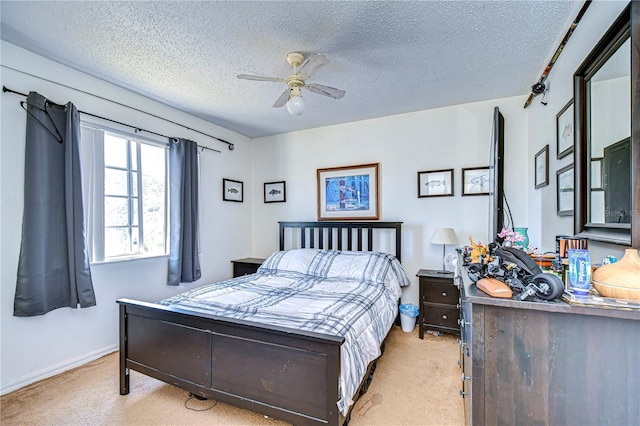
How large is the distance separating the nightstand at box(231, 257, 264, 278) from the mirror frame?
339 centimetres

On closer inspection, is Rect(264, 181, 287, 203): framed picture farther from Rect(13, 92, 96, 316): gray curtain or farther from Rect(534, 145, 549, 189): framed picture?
Rect(534, 145, 549, 189): framed picture

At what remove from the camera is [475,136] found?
3.29 metres

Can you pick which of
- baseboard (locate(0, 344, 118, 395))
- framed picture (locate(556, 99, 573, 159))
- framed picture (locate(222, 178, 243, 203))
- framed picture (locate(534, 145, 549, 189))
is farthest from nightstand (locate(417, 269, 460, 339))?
baseboard (locate(0, 344, 118, 395))

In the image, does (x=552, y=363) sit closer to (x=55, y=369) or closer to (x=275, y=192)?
(x=55, y=369)

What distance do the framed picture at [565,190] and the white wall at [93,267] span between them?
3606 millimetres

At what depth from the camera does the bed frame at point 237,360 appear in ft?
5.06

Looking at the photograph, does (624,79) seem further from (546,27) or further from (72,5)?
(72,5)

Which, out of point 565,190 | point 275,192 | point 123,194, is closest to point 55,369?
point 123,194

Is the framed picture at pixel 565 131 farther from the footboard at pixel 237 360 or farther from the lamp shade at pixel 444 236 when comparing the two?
the footboard at pixel 237 360

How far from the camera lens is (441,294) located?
10.00 ft

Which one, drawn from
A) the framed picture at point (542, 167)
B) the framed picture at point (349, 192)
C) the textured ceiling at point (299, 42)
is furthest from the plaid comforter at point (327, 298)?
the textured ceiling at point (299, 42)

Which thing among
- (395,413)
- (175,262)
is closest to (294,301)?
(395,413)

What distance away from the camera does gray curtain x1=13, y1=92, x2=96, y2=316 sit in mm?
2221

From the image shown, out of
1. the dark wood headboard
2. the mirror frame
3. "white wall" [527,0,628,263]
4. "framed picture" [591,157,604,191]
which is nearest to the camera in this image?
the mirror frame
